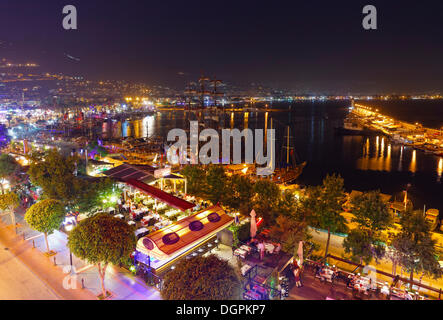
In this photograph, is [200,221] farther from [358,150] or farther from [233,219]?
[358,150]

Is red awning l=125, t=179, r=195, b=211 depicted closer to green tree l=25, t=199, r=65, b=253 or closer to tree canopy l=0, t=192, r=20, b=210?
green tree l=25, t=199, r=65, b=253

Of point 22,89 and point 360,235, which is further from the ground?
point 22,89

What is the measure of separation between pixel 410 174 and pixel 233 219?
2566 centimetres

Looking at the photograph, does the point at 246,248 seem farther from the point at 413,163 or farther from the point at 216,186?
the point at 413,163

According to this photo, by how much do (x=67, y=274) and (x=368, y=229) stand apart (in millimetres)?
8838

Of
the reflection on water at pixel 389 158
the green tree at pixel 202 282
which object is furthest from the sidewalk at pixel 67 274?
the reflection on water at pixel 389 158

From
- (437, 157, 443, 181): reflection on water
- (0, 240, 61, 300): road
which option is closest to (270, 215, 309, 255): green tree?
(0, 240, 61, 300): road

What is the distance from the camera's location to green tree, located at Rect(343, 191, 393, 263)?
323 inches

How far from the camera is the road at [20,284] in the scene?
6.42m

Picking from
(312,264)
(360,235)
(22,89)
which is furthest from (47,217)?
(22,89)

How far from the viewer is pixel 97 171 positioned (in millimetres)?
16328

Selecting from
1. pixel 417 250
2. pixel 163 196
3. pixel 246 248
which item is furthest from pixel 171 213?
pixel 417 250

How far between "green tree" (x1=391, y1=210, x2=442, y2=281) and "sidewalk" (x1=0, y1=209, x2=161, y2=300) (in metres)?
6.28
